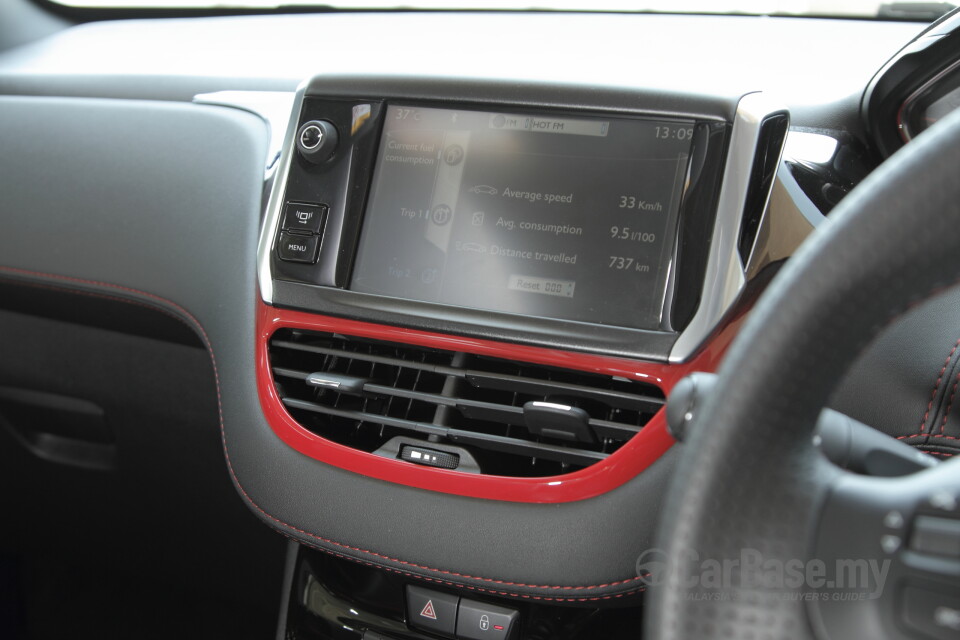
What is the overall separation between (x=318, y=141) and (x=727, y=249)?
470 mm

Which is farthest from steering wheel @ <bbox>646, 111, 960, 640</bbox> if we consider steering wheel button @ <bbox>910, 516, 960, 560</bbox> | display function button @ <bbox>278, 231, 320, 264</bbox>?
display function button @ <bbox>278, 231, 320, 264</bbox>

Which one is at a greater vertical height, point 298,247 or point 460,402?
point 298,247

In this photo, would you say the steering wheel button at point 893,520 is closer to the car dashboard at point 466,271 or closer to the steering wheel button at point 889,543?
the steering wheel button at point 889,543

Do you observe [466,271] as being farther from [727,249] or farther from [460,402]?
[727,249]

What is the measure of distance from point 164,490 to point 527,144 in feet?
3.51

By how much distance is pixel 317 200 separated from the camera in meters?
1.00

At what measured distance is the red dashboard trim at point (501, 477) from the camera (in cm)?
84

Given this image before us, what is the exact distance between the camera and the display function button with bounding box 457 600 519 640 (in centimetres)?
94

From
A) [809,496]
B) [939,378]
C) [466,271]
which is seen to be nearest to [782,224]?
[939,378]

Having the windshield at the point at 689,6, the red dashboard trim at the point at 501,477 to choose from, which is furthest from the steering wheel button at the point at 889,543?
the windshield at the point at 689,6

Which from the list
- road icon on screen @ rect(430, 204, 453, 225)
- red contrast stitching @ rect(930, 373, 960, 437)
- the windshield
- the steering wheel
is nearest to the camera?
the steering wheel

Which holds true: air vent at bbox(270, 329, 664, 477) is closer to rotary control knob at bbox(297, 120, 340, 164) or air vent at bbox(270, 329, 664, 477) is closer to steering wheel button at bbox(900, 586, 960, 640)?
rotary control knob at bbox(297, 120, 340, 164)

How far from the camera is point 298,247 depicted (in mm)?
990

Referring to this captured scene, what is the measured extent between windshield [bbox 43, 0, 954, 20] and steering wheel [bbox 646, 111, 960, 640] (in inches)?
37.0
